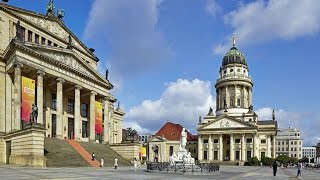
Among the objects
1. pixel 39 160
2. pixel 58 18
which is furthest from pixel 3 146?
pixel 58 18

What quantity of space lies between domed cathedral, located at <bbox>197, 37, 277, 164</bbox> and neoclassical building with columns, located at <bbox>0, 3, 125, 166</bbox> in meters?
62.6

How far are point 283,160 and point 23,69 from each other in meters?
97.2

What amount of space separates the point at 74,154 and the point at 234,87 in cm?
9631

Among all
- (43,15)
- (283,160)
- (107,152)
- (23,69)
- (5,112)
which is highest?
(43,15)

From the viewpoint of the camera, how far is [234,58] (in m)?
150

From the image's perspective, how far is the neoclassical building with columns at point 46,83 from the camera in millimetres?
56469

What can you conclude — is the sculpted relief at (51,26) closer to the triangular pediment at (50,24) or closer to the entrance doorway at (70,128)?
the triangular pediment at (50,24)

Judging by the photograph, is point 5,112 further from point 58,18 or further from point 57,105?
point 58,18

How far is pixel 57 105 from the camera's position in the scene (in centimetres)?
6500

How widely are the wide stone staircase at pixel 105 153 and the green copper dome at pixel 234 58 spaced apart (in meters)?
88.2

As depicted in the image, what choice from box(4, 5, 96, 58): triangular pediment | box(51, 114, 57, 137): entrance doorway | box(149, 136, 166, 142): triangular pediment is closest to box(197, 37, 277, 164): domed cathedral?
box(149, 136, 166, 142): triangular pediment

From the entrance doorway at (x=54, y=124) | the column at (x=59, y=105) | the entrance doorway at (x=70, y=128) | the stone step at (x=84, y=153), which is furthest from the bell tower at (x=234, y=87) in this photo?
the stone step at (x=84, y=153)

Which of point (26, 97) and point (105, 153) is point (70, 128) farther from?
point (26, 97)

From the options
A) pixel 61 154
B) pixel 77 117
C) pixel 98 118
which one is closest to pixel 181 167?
pixel 61 154
